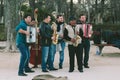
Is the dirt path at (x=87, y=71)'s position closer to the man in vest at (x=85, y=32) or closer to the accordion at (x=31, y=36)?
the man in vest at (x=85, y=32)

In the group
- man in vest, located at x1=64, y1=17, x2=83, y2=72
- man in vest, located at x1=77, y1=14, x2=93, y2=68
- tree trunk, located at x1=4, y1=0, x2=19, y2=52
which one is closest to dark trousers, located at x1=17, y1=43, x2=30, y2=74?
man in vest, located at x1=64, y1=17, x2=83, y2=72

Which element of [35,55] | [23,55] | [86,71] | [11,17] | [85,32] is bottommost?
[86,71]

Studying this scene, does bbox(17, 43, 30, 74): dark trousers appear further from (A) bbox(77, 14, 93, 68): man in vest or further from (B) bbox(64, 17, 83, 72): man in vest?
(A) bbox(77, 14, 93, 68): man in vest

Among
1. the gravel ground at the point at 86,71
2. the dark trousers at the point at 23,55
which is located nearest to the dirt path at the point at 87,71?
the gravel ground at the point at 86,71

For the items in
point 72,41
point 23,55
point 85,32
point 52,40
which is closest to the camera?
point 23,55

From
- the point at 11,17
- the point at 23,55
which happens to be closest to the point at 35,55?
the point at 23,55

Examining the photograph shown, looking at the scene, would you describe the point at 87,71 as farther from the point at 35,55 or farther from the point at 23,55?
the point at 23,55

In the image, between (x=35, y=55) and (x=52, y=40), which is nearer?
(x=52, y=40)

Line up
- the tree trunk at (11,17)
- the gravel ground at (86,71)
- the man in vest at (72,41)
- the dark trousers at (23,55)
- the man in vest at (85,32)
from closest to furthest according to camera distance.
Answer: the gravel ground at (86,71), the dark trousers at (23,55), the man in vest at (72,41), the man in vest at (85,32), the tree trunk at (11,17)

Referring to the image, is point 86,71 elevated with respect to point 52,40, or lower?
lower

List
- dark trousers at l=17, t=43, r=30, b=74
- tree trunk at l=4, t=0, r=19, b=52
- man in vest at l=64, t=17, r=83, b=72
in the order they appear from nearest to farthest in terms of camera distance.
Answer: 1. dark trousers at l=17, t=43, r=30, b=74
2. man in vest at l=64, t=17, r=83, b=72
3. tree trunk at l=4, t=0, r=19, b=52

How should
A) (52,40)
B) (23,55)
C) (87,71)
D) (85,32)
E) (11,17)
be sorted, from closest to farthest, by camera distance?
(23,55) → (52,40) → (87,71) → (85,32) → (11,17)

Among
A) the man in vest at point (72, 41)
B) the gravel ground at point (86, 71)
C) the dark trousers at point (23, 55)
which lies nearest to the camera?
the gravel ground at point (86, 71)

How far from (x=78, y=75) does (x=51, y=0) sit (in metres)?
45.6
